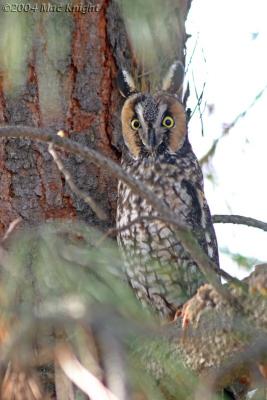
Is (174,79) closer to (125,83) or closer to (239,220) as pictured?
(125,83)

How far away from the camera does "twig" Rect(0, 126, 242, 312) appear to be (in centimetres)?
171

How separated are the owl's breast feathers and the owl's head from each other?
11 cm

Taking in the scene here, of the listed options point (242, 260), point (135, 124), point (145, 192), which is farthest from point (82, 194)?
point (135, 124)

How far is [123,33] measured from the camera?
270 cm

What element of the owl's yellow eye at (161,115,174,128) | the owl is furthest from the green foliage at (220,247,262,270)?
the owl's yellow eye at (161,115,174,128)

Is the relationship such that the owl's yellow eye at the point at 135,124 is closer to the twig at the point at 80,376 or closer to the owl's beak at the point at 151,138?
the owl's beak at the point at 151,138

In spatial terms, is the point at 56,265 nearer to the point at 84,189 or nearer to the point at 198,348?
the point at 198,348

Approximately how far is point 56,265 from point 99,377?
248mm

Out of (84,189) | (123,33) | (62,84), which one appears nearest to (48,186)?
(84,189)

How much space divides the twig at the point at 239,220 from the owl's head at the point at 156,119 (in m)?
0.35

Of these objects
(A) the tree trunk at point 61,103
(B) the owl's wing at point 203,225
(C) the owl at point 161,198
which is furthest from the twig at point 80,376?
(B) the owl's wing at point 203,225

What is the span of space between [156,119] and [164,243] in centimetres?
42

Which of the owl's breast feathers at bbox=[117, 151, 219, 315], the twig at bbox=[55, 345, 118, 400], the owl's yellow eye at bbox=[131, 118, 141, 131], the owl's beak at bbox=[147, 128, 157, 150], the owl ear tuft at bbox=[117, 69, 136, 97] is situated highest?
the owl ear tuft at bbox=[117, 69, 136, 97]

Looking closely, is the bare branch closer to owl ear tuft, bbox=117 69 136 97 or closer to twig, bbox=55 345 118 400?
twig, bbox=55 345 118 400
